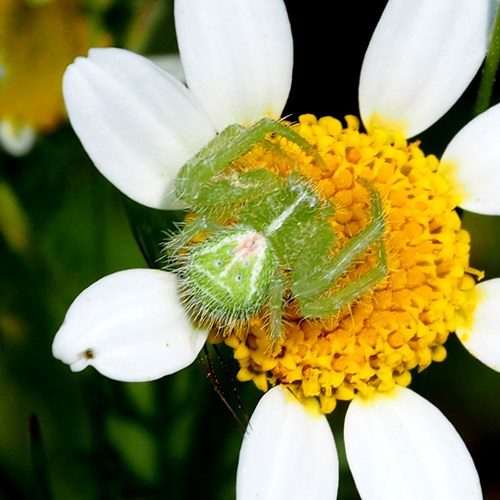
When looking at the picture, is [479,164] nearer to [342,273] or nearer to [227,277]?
[342,273]

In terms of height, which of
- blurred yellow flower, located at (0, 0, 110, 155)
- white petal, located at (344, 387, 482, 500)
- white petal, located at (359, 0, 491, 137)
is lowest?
white petal, located at (344, 387, 482, 500)

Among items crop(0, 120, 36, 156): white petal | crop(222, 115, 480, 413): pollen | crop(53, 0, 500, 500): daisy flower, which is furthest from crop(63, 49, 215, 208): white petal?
crop(0, 120, 36, 156): white petal

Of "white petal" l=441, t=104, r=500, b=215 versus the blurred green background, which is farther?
the blurred green background

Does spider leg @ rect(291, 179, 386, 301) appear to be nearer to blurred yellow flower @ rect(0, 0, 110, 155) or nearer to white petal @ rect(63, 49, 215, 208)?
white petal @ rect(63, 49, 215, 208)

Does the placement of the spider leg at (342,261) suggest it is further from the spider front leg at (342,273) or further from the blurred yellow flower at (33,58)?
the blurred yellow flower at (33,58)

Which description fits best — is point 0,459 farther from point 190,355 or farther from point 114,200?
point 190,355

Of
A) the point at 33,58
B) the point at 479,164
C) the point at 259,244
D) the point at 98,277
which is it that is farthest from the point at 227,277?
the point at 33,58

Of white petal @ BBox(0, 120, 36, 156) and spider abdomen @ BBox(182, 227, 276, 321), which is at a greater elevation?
white petal @ BBox(0, 120, 36, 156)

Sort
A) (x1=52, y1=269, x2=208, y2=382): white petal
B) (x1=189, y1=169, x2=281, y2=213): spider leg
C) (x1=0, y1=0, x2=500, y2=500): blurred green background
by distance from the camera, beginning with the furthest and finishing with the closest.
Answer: (x1=0, y1=0, x2=500, y2=500): blurred green background < (x1=189, y1=169, x2=281, y2=213): spider leg < (x1=52, y1=269, x2=208, y2=382): white petal
